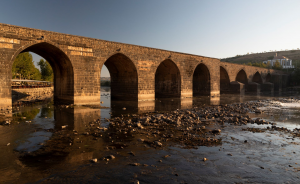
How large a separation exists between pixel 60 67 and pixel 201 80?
69.4ft

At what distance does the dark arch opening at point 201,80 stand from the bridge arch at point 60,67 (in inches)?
773

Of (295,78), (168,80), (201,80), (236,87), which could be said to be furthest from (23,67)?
(295,78)

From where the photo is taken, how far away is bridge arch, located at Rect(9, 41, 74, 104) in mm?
14978

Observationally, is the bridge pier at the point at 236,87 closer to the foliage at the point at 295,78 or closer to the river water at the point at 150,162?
the river water at the point at 150,162

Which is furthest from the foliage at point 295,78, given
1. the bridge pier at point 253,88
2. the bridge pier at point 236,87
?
the bridge pier at point 236,87

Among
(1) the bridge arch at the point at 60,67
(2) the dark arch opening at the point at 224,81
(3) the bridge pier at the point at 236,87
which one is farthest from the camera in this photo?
(2) the dark arch opening at the point at 224,81

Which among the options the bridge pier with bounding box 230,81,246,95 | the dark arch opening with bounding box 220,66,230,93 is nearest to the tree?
the dark arch opening with bounding box 220,66,230,93

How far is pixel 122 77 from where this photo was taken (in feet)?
70.4

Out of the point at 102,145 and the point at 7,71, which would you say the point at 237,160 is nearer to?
the point at 102,145

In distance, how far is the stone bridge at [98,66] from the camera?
41.5 feet

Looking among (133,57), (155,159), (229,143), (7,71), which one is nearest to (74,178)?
(155,159)

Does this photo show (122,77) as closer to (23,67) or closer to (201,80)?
(201,80)

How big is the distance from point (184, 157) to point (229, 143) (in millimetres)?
1959

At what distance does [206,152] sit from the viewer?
513cm
